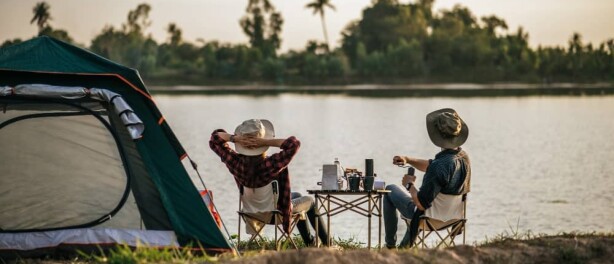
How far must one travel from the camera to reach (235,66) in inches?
3410

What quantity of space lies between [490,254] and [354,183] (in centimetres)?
147

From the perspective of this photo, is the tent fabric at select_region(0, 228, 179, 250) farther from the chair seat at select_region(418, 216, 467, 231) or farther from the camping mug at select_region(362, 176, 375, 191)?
the chair seat at select_region(418, 216, 467, 231)

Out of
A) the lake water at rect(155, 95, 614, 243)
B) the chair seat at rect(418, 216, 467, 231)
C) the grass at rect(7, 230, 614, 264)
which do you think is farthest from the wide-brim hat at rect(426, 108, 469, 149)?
the lake water at rect(155, 95, 614, 243)

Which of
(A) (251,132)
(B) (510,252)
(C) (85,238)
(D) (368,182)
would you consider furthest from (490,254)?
(C) (85,238)

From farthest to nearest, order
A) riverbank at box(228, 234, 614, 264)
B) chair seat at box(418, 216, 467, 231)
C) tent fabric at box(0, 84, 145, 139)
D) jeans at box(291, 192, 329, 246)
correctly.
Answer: jeans at box(291, 192, 329, 246), chair seat at box(418, 216, 467, 231), tent fabric at box(0, 84, 145, 139), riverbank at box(228, 234, 614, 264)

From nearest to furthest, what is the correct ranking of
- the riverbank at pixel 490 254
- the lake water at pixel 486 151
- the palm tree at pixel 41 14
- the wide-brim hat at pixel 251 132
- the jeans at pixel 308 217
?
the riverbank at pixel 490 254 < the wide-brim hat at pixel 251 132 < the jeans at pixel 308 217 < the lake water at pixel 486 151 < the palm tree at pixel 41 14

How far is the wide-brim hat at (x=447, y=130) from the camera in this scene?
714 centimetres

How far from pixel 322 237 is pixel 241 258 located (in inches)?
80.1

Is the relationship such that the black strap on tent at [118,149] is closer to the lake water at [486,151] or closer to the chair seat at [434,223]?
the chair seat at [434,223]

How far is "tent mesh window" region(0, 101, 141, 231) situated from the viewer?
734 centimetres

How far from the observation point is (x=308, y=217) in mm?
7684

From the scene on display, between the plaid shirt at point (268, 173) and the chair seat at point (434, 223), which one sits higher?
the plaid shirt at point (268, 173)

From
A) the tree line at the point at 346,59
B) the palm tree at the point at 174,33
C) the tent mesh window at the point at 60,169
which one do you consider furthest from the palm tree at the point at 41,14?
the tent mesh window at the point at 60,169

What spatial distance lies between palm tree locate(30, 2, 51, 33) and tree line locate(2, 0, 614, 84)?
260 mm
